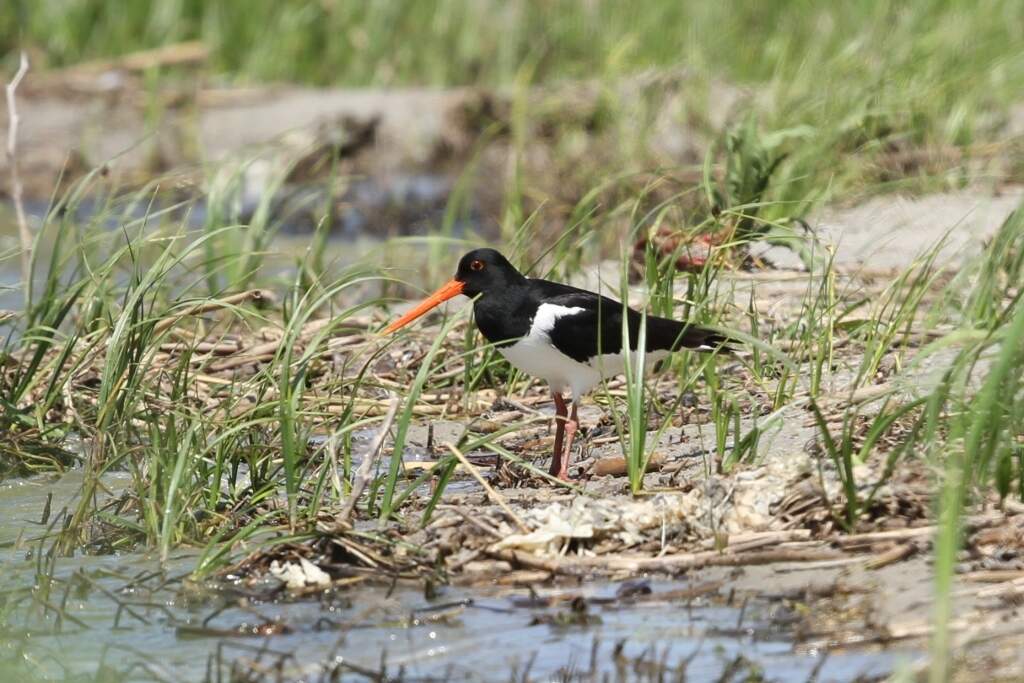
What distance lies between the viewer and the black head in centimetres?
502

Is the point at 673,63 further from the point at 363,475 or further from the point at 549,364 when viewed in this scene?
the point at 363,475

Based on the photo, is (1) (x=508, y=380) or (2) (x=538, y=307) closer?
(2) (x=538, y=307)

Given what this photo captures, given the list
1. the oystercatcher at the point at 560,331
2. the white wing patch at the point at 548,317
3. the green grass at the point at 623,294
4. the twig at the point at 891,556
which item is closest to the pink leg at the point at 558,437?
the oystercatcher at the point at 560,331

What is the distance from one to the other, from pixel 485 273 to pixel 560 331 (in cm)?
40

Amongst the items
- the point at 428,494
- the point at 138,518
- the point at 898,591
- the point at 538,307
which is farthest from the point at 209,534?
the point at 898,591

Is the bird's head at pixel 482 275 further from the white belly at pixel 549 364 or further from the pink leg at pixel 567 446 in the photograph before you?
the pink leg at pixel 567 446

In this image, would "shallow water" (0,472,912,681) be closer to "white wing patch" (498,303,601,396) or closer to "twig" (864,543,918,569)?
"twig" (864,543,918,569)

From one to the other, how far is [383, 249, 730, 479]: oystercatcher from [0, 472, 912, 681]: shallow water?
1.11 metres

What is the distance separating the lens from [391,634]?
3527mm

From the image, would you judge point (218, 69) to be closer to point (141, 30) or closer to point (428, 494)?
point (141, 30)

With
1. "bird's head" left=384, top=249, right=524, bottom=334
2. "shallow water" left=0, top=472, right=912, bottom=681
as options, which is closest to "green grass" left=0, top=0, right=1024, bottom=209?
"bird's head" left=384, top=249, right=524, bottom=334

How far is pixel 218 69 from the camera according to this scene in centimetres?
1270

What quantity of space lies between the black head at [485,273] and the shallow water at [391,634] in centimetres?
147

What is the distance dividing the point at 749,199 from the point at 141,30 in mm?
7823
